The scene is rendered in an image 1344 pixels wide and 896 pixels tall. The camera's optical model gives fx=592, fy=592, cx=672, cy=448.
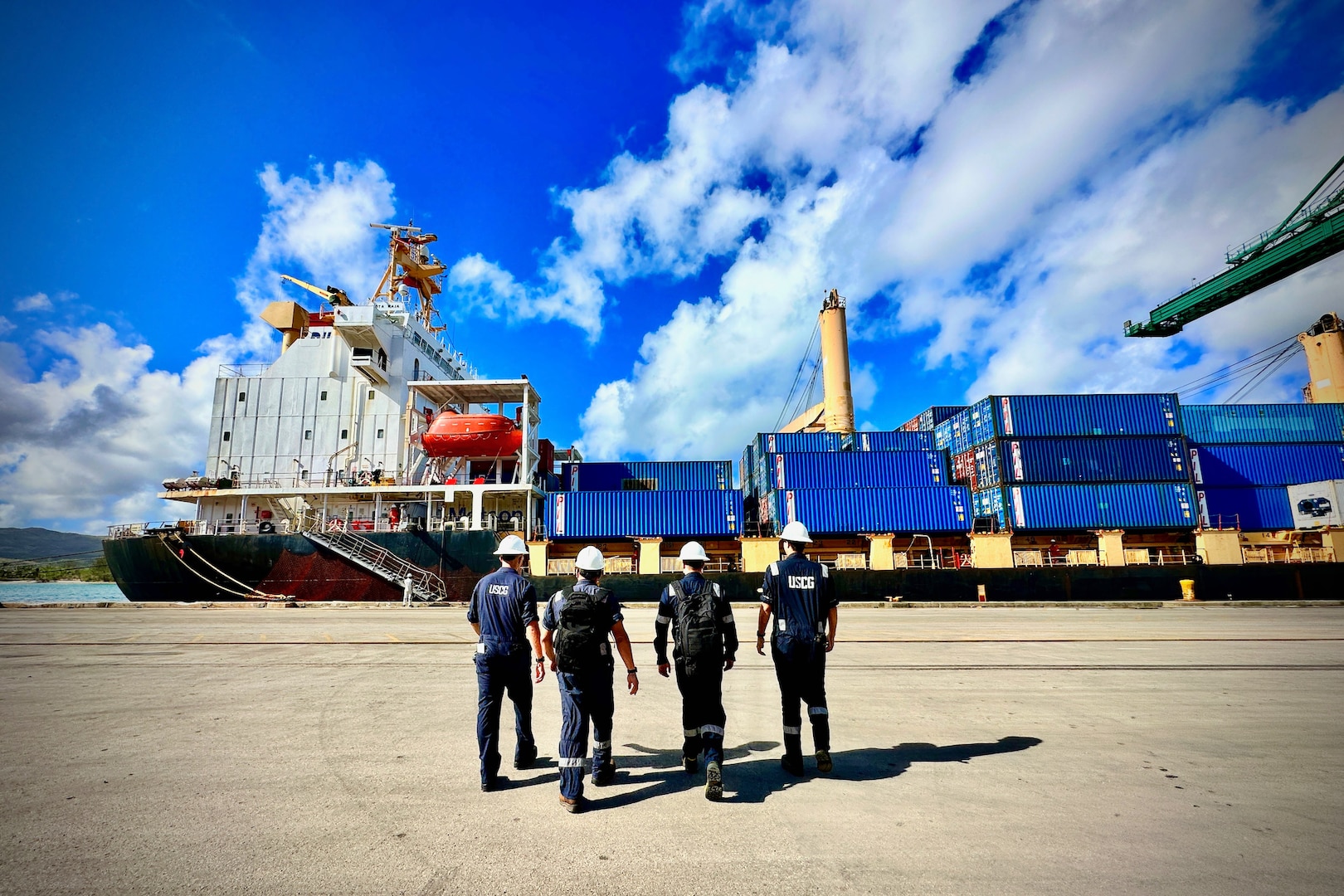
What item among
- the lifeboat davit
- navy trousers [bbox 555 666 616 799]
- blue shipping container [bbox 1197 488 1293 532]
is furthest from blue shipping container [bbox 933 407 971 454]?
navy trousers [bbox 555 666 616 799]

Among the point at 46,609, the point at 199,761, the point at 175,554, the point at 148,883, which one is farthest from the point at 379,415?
the point at 148,883

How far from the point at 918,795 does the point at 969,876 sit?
1.12m

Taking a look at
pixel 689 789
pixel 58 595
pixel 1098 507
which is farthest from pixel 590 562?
pixel 58 595

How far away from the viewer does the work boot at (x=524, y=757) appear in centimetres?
444

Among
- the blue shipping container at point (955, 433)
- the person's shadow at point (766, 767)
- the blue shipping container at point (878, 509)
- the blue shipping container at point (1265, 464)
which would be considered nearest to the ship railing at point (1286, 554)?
the blue shipping container at point (1265, 464)

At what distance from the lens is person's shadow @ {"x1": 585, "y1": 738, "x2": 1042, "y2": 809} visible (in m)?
3.90

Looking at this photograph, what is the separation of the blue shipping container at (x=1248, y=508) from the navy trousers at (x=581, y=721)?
34.0m

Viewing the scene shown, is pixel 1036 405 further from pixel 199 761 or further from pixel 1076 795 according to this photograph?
pixel 199 761

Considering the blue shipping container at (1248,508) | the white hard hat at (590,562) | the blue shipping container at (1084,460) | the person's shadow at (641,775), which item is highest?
the blue shipping container at (1084,460)

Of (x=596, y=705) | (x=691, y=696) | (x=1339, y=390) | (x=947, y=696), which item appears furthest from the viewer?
(x=1339, y=390)

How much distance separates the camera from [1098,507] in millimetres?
25312

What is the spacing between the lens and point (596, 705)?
4.02m

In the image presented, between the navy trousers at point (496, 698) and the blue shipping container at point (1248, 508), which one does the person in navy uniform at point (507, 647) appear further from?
the blue shipping container at point (1248, 508)

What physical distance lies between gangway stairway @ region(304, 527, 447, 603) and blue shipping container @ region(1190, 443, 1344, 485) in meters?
35.6
